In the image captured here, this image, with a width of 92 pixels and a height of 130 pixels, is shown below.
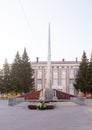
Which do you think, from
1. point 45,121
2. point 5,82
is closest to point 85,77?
point 5,82

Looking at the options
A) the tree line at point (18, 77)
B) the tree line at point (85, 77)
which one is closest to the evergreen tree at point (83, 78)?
the tree line at point (85, 77)

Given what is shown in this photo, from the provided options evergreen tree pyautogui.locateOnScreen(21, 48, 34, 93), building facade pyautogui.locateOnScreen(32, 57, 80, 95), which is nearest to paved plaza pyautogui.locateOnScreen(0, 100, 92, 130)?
evergreen tree pyautogui.locateOnScreen(21, 48, 34, 93)

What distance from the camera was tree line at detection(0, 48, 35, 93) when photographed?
53.4 m

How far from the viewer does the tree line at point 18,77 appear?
53.4m

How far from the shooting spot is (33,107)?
24.4 m

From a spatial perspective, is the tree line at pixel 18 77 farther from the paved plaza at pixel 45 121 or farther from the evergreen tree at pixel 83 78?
the paved plaza at pixel 45 121

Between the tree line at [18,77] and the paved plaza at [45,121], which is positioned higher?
the tree line at [18,77]

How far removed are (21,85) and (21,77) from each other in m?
1.75

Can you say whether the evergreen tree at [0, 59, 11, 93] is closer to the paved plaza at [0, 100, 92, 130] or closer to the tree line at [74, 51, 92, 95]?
the tree line at [74, 51, 92, 95]

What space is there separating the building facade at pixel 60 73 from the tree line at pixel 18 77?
11110 mm

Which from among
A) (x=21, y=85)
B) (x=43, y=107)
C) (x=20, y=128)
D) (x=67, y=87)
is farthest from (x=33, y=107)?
(x=67, y=87)

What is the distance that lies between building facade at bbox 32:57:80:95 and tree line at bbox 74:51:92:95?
948cm

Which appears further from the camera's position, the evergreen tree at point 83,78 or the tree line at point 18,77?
the evergreen tree at point 83,78

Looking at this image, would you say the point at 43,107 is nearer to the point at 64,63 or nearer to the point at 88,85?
the point at 88,85
